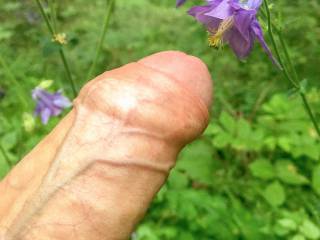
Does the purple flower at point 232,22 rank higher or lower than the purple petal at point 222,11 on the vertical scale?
lower

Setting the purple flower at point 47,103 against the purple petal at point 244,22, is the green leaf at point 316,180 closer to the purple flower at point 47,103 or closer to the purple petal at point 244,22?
the purple flower at point 47,103

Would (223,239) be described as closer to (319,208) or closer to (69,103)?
(319,208)

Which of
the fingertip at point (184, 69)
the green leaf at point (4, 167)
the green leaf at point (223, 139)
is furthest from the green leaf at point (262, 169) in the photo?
the fingertip at point (184, 69)

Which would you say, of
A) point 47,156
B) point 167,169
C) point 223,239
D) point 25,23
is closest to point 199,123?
point 167,169

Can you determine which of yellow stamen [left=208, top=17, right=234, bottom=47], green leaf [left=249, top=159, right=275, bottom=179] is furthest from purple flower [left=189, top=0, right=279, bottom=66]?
green leaf [left=249, top=159, right=275, bottom=179]

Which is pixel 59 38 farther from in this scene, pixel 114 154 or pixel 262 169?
pixel 114 154
